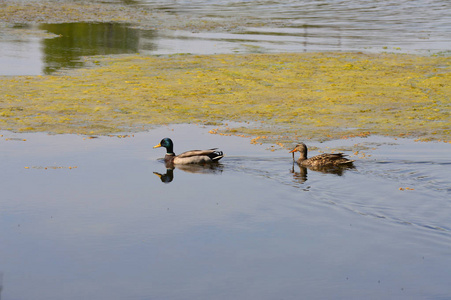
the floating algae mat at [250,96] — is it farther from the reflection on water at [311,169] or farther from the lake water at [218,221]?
the reflection on water at [311,169]

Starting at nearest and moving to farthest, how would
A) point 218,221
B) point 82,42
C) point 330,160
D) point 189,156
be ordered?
point 218,221 < point 330,160 < point 189,156 < point 82,42

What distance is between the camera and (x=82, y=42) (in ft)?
119

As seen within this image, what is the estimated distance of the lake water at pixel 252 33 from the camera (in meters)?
32.0

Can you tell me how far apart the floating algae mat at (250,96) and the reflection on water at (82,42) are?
1.75m

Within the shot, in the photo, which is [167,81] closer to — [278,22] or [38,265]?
[38,265]

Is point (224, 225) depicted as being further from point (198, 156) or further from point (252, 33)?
point (252, 33)

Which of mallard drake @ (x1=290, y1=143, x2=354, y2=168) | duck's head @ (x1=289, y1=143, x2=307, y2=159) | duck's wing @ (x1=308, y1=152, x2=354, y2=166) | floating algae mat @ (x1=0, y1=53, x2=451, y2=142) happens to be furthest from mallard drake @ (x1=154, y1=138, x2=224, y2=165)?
floating algae mat @ (x1=0, y1=53, x2=451, y2=142)

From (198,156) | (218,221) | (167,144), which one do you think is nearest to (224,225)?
(218,221)

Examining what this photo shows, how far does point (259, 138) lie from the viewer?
18.1m

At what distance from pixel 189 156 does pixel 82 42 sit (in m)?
21.1

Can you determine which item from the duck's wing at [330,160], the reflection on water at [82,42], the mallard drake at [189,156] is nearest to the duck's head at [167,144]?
the mallard drake at [189,156]

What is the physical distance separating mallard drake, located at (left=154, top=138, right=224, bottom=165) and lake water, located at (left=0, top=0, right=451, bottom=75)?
37.7ft

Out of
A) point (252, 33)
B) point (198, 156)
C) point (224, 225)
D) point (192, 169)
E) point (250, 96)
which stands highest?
point (252, 33)

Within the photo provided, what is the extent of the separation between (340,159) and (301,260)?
511cm
